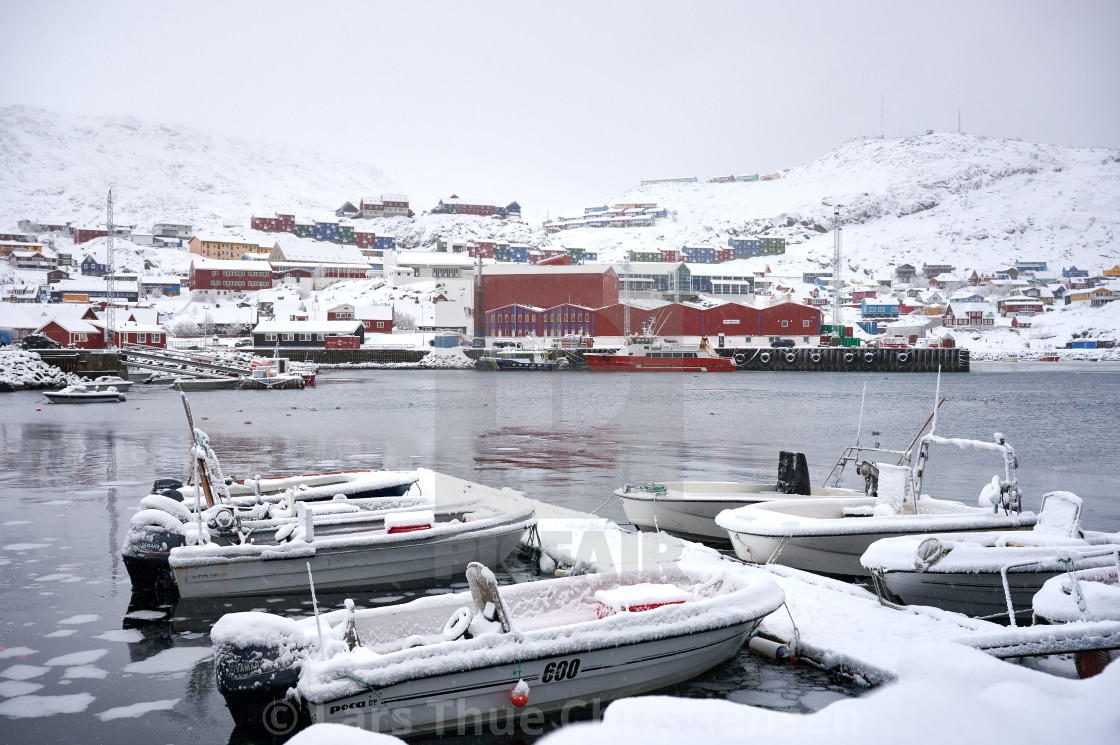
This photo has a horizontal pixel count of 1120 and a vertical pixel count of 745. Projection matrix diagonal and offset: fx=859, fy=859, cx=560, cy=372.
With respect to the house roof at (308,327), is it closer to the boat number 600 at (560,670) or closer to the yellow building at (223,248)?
the yellow building at (223,248)

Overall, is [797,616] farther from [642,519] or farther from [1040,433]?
[1040,433]

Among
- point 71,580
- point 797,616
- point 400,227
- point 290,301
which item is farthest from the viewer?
point 400,227

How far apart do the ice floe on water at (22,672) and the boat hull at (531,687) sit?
3.37 meters

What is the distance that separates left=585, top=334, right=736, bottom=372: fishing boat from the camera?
73.3m

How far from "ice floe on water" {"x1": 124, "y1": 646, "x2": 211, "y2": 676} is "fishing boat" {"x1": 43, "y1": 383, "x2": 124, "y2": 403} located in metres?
37.7

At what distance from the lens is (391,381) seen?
201ft

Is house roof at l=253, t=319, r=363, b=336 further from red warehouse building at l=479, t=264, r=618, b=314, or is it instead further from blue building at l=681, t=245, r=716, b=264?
blue building at l=681, t=245, r=716, b=264

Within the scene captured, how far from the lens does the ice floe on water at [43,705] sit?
6.50 m

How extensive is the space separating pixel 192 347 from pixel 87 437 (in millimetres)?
55758

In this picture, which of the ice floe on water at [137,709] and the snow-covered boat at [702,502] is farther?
the snow-covered boat at [702,502]

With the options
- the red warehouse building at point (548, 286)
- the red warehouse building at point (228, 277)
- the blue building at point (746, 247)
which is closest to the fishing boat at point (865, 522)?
the red warehouse building at point (548, 286)

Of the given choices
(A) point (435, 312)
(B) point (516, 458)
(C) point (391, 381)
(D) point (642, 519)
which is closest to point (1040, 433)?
(B) point (516, 458)

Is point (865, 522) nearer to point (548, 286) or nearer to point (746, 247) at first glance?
point (548, 286)

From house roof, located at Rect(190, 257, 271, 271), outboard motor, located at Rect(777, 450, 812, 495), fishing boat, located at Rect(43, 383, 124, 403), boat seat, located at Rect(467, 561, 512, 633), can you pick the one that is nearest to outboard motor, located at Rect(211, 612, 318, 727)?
boat seat, located at Rect(467, 561, 512, 633)
